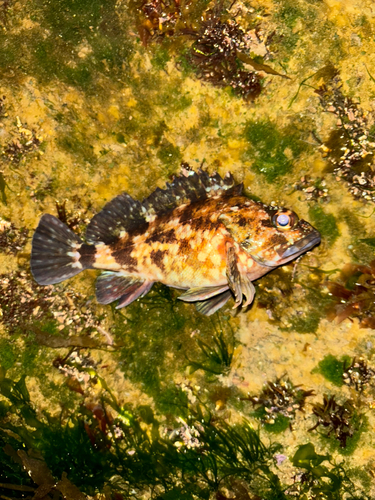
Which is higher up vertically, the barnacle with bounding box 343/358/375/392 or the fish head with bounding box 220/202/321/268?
the fish head with bounding box 220/202/321/268

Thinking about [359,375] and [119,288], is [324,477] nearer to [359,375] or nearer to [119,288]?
[359,375]

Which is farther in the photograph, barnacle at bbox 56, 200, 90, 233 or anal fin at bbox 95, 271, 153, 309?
barnacle at bbox 56, 200, 90, 233

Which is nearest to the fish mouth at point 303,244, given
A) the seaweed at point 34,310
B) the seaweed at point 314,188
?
the seaweed at point 314,188

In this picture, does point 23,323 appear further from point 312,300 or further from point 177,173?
point 312,300

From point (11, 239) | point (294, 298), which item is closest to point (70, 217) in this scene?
point (11, 239)

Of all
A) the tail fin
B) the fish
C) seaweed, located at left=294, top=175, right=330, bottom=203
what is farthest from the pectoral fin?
the tail fin

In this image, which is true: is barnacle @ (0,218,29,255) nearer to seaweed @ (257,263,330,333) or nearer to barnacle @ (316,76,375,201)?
seaweed @ (257,263,330,333)
